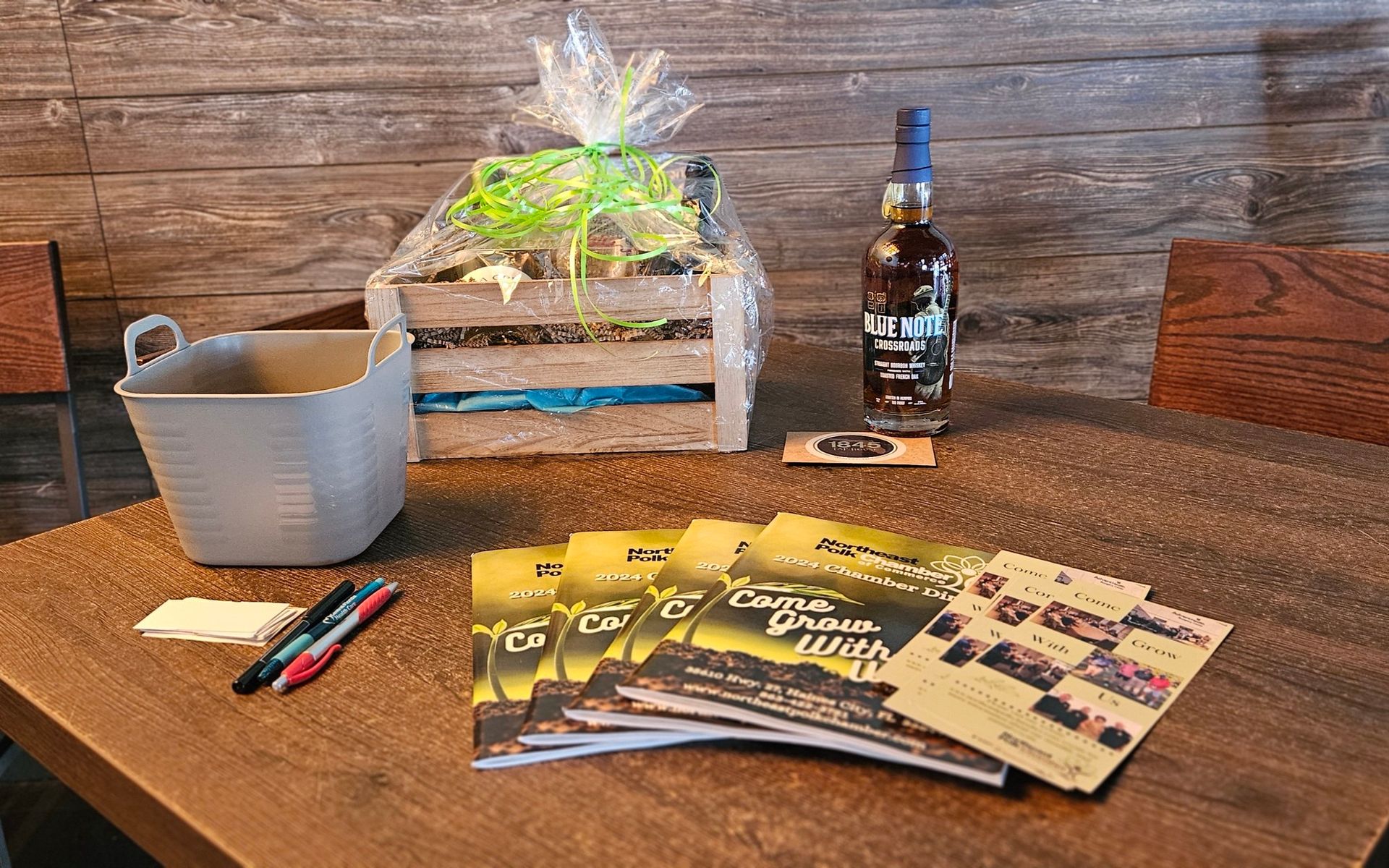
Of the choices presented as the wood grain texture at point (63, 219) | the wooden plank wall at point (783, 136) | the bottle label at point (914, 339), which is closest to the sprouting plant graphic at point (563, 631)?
the bottle label at point (914, 339)

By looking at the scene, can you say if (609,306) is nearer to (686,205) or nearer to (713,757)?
(686,205)

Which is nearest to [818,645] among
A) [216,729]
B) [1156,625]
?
[1156,625]

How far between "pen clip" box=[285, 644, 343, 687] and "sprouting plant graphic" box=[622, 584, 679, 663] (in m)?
0.18

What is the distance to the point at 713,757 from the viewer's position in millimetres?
545

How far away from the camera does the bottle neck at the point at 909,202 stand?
A: 914mm

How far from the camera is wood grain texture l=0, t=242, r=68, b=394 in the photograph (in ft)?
4.18

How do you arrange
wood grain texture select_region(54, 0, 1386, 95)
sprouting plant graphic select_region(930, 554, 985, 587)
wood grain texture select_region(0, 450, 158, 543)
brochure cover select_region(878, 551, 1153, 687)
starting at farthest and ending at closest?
wood grain texture select_region(0, 450, 158, 543) → wood grain texture select_region(54, 0, 1386, 95) → sprouting plant graphic select_region(930, 554, 985, 587) → brochure cover select_region(878, 551, 1153, 687)

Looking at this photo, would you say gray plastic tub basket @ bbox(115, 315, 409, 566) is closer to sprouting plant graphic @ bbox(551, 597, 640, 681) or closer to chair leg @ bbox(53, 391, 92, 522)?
sprouting plant graphic @ bbox(551, 597, 640, 681)

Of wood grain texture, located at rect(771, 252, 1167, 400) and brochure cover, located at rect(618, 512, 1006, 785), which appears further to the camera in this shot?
wood grain texture, located at rect(771, 252, 1167, 400)

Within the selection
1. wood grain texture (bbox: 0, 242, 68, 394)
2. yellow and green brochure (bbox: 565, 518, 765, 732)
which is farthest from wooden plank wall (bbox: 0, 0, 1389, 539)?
yellow and green brochure (bbox: 565, 518, 765, 732)

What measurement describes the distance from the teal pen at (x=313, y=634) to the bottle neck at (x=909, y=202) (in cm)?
53

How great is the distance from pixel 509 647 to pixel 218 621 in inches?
7.9

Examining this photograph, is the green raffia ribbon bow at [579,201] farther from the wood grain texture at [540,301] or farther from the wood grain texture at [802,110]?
the wood grain texture at [802,110]

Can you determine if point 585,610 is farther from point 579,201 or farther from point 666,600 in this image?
point 579,201
